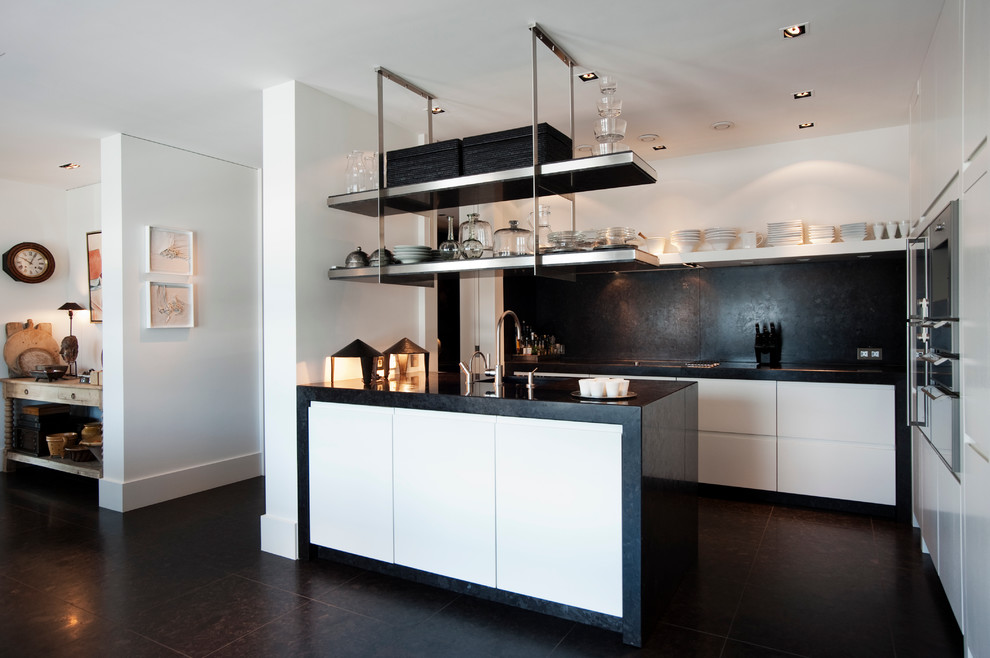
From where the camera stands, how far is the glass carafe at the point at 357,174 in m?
3.42

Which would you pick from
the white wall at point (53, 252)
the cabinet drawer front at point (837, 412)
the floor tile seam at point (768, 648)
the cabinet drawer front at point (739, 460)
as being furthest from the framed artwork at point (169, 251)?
the cabinet drawer front at point (837, 412)

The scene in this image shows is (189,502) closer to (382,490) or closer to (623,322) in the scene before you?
(382,490)

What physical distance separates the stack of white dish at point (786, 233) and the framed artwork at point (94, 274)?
591 cm

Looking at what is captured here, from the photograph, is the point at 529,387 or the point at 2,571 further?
the point at 2,571

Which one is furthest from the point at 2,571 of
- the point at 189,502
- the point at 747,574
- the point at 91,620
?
the point at 747,574

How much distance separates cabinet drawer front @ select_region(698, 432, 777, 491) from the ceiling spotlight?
2.61m

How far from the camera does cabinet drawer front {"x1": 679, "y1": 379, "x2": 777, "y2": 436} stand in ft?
14.0

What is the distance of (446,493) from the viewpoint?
9.35 feet

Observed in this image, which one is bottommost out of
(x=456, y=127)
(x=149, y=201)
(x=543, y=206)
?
(x=543, y=206)

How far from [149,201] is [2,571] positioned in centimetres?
259

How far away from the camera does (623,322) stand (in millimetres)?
5480

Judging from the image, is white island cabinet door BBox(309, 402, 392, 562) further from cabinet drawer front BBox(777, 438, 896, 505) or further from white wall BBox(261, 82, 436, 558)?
cabinet drawer front BBox(777, 438, 896, 505)

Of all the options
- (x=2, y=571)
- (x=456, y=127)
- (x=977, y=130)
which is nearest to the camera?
(x=977, y=130)

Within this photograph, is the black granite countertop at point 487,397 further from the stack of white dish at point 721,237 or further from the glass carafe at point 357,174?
the stack of white dish at point 721,237
